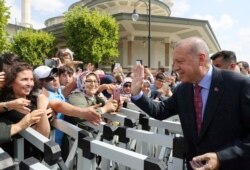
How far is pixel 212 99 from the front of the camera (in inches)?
93.1

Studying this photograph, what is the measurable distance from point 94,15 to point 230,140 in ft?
104

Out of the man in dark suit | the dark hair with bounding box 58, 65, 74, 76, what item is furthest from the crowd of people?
the dark hair with bounding box 58, 65, 74, 76

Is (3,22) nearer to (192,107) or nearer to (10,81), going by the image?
(10,81)

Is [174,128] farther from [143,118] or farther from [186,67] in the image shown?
[186,67]

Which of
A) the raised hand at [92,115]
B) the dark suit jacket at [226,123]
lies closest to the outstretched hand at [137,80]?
the raised hand at [92,115]

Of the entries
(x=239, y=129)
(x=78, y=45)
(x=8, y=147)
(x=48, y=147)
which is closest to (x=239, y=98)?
(x=239, y=129)

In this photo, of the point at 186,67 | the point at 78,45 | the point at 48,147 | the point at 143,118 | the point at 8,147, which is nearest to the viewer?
the point at 48,147

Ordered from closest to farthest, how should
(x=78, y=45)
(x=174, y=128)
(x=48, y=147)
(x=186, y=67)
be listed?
(x=48, y=147) → (x=186, y=67) → (x=174, y=128) → (x=78, y=45)

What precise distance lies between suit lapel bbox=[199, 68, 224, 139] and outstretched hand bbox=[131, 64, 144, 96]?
85 centimetres

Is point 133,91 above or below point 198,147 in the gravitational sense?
above

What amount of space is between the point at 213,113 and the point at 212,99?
A: 0.11 meters

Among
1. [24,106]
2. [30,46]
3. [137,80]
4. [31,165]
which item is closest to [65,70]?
[137,80]

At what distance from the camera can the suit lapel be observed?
7.68ft

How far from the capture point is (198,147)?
2.42 m
